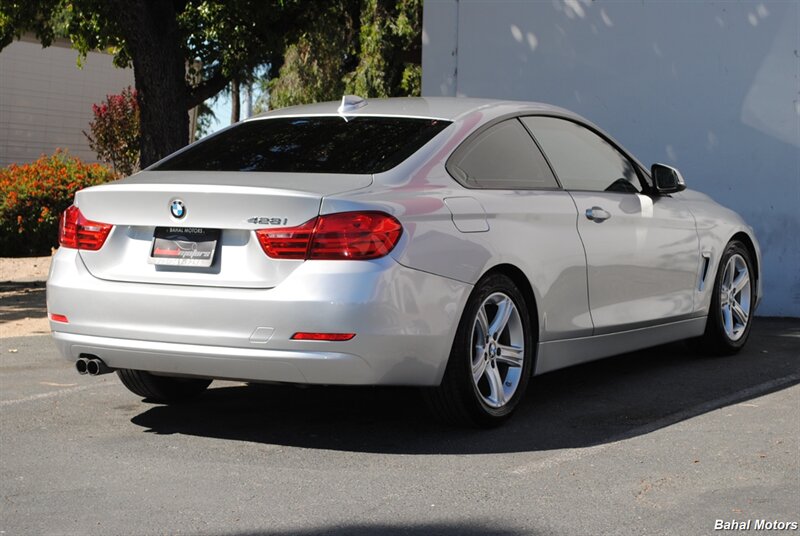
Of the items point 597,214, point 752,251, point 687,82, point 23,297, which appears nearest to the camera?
point 597,214

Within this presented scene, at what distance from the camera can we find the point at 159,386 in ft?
21.5

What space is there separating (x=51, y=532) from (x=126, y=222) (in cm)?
166

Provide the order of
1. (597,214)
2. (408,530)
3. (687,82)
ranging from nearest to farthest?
(408,530), (597,214), (687,82)

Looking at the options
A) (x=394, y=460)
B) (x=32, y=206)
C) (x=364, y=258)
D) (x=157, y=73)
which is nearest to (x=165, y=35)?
(x=157, y=73)

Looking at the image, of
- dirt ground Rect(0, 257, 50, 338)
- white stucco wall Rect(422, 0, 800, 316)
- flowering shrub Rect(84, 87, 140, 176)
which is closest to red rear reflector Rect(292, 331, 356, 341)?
dirt ground Rect(0, 257, 50, 338)

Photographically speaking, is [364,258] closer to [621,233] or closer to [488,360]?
[488,360]

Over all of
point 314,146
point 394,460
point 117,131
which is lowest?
point 117,131

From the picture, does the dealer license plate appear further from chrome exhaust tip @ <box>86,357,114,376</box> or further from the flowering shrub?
the flowering shrub

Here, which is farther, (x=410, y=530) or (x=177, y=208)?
(x=177, y=208)

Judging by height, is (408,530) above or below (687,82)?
below

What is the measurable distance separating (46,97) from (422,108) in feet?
78.1

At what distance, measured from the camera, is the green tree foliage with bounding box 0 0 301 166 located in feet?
43.8

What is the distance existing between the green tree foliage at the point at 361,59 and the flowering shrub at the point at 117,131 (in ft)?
13.0

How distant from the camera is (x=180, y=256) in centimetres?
537
